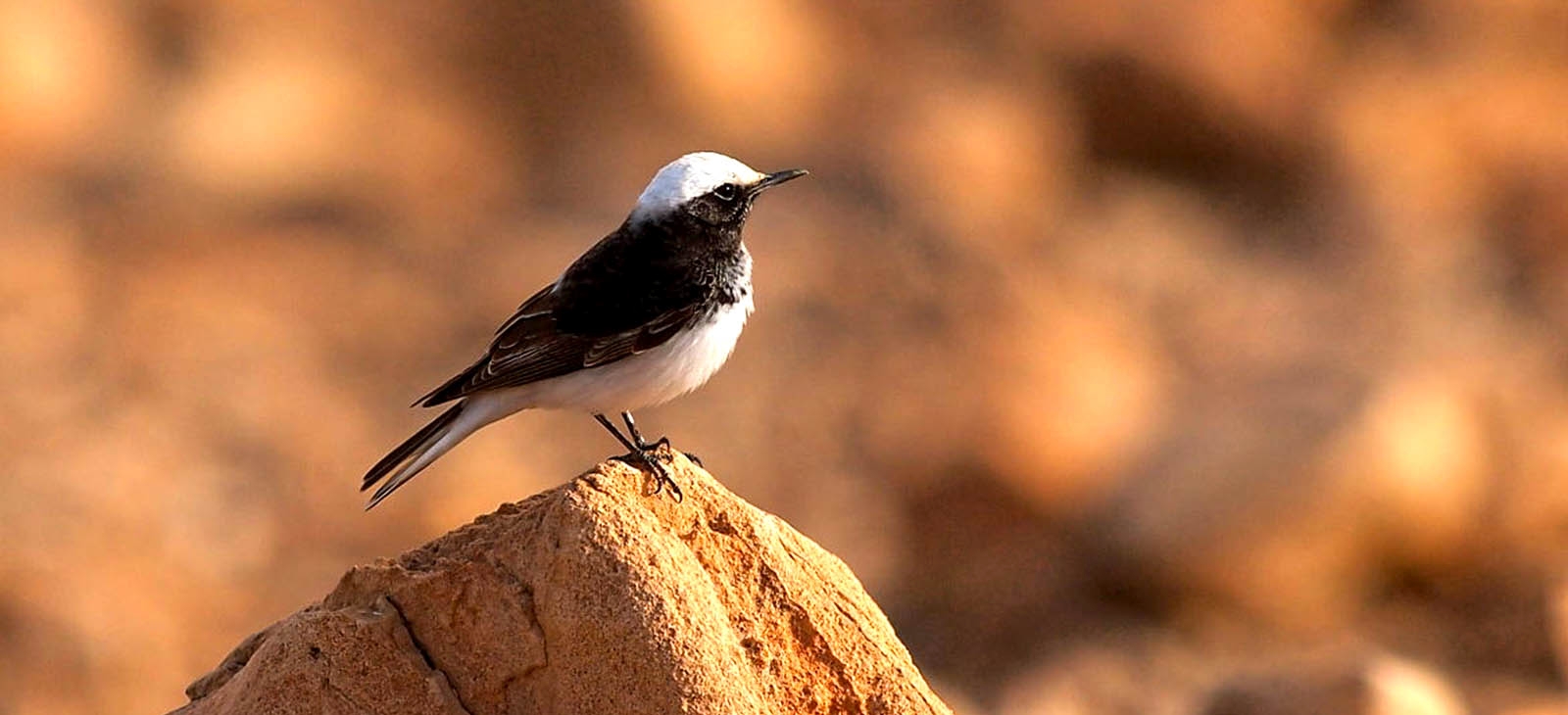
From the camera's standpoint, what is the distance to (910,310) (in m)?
26.0

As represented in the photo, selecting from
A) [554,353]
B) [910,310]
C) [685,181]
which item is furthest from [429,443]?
[910,310]

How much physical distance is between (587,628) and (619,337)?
208cm

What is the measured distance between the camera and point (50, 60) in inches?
1067

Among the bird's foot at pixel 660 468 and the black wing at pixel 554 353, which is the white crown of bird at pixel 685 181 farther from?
the bird's foot at pixel 660 468

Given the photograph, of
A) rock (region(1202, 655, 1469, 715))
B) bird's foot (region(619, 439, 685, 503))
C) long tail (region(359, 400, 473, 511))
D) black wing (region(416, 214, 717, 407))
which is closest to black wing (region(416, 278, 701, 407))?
black wing (region(416, 214, 717, 407))

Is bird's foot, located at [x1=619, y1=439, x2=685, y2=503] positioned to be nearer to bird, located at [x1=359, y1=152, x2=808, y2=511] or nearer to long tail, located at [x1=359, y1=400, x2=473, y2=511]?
bird, located at [x1=359, y1=152, x2=808, y2=511]

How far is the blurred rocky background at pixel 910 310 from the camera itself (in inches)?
846

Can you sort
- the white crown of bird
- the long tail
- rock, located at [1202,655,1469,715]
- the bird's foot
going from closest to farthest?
the bird's foot
the long tail
the white crown of bird
rock, located at [1202,655,1469,715]

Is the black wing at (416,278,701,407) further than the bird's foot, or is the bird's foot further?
the black wing at (416,278,701,407)

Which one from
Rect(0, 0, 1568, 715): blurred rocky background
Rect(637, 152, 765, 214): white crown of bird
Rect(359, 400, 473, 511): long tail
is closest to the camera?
Rect(359, 400, 473, 511): long tail

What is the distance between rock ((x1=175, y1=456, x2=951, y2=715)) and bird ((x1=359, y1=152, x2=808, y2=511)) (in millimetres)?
1204

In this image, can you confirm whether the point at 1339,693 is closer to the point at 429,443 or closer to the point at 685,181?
the point at 685,181

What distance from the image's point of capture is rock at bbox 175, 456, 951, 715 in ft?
25.2

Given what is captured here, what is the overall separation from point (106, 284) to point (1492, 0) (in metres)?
17.7
